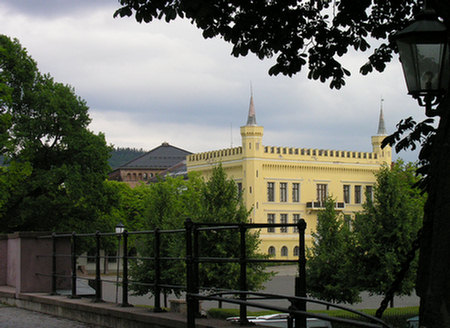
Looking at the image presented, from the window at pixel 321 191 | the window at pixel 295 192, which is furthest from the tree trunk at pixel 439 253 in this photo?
the window at pixel 321 191

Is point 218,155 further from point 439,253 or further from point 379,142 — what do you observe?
point 439,253

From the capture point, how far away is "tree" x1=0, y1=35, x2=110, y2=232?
45.3 m

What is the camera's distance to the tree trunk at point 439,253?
4656 mm

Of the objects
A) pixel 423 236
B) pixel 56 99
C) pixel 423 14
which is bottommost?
pixel 423 236

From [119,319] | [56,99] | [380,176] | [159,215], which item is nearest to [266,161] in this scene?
[56,99]

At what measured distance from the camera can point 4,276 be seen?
1487 centimetres

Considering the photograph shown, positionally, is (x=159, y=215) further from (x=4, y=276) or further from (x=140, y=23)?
(x=140, y=23)

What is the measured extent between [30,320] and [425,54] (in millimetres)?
7427

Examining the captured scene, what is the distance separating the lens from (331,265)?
31.0 m

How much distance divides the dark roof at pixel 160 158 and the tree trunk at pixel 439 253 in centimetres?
11773

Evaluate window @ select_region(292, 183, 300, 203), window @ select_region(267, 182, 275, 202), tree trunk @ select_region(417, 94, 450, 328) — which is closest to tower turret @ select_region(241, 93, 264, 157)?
window @ select_region(267, 182, 275, 202)

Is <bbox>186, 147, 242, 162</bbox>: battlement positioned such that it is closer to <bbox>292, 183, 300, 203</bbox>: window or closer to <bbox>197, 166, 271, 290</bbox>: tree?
<bbox>292, 183, 300, 203</bbox>: window

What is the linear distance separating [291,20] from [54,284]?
6.15 metres

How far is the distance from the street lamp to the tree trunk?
1.09 metres
